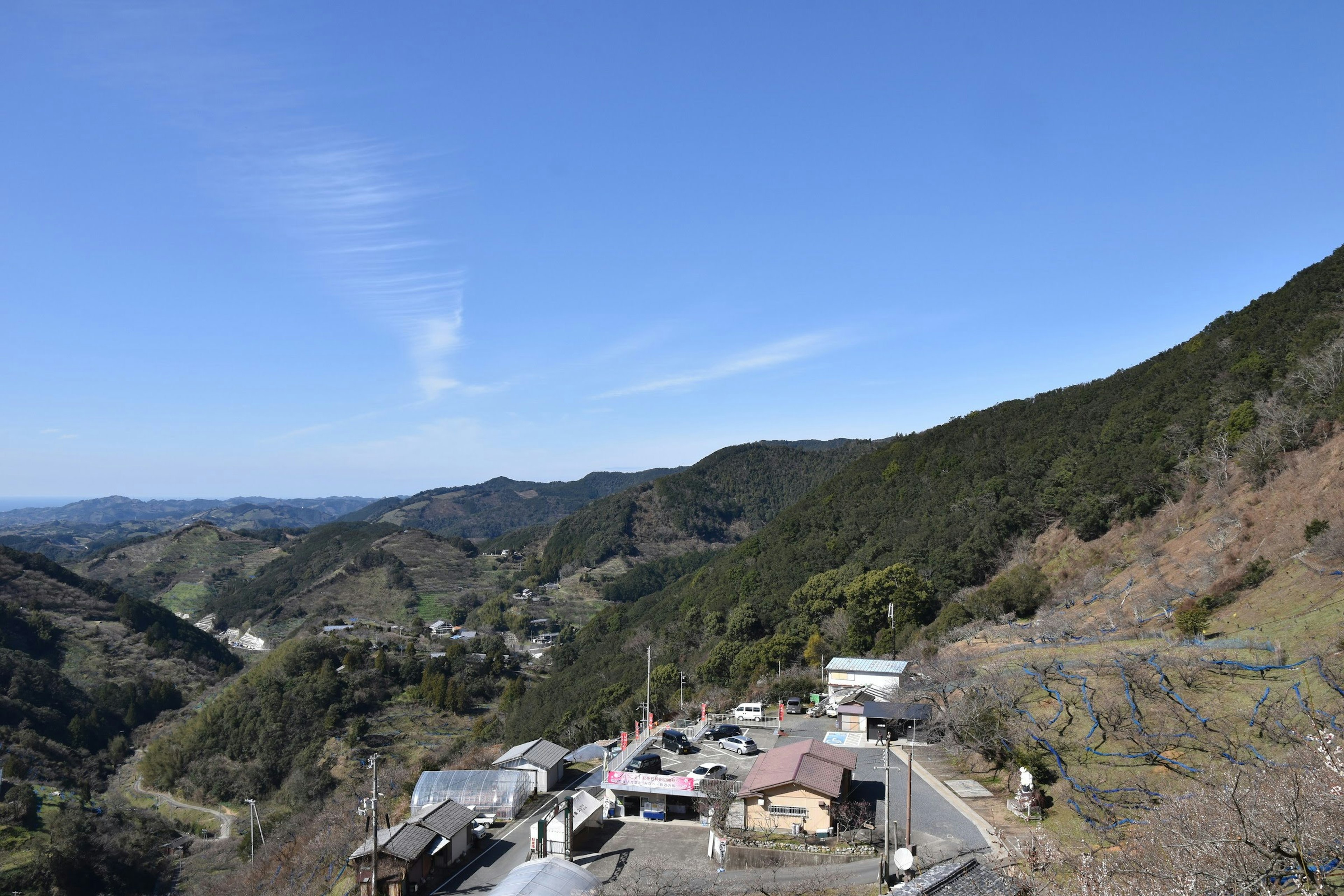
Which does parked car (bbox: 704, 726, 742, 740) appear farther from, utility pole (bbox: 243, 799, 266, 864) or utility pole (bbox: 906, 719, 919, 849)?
utility pole (bbox: 243, 799, 266, 864)

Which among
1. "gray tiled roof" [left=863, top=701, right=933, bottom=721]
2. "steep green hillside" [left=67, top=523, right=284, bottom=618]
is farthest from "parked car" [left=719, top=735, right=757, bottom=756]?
"steep green hillside" [left=67, top=523, right=284, bottom=618]

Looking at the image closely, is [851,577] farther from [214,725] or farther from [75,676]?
[75,676]

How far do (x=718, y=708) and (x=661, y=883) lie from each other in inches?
858

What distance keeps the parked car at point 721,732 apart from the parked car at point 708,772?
3.62 m

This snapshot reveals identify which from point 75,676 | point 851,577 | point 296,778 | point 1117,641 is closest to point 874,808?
point 1117,641

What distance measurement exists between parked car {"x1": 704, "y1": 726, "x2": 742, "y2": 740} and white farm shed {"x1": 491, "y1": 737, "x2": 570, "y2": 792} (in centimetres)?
642

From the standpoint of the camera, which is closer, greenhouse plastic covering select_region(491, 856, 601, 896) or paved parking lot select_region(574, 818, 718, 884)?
greenhouse plastic covering select_region(491, 856, 601, 896)

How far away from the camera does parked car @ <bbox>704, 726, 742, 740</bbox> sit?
33.4 metres

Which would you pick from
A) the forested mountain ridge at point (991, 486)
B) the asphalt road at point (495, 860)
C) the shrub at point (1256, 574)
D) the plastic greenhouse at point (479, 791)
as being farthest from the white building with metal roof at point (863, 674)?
the asphalt road at point (495, 860)

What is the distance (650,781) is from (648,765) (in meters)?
Result: 2.83

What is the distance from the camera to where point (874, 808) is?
24.4 metres

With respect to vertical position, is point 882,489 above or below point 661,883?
above

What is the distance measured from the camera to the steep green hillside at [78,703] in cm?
4191

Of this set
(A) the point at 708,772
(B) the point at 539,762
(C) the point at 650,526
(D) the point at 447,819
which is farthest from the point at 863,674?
(C) the point at 650,526
